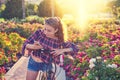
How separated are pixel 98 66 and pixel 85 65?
8.76ft

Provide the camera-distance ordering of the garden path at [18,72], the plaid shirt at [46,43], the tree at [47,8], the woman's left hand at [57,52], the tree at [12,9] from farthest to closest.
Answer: the tree at [47,8]
the tree at [12,9]
the garden path at [18,72]
the plaid shirt at [46,43]
the woman's left hand at [57,52]

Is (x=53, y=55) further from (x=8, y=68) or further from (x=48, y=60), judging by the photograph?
(x=8, y=68)

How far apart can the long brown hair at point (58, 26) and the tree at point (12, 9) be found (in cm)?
2436

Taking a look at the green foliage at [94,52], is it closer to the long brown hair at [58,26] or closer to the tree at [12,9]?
the long brown hair at [58,26]

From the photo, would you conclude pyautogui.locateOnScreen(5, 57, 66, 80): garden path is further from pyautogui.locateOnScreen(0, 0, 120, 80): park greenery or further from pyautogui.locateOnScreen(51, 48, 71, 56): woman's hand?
pyautogui.locateOnScreen(51, 48, 71, 56): woman's hand

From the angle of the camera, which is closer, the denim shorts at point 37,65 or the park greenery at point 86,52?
the denim shorts at point 37,65

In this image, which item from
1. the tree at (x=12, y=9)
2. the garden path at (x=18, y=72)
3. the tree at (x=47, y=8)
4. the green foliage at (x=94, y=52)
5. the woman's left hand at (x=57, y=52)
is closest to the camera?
the woman's left hand at (x=57, y=52)

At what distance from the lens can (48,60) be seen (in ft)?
16.2

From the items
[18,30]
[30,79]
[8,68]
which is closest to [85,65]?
[8,68]

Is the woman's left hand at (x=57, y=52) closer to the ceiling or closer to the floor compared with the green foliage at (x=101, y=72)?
closer to the ceiling

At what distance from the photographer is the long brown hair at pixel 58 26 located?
4797 mm

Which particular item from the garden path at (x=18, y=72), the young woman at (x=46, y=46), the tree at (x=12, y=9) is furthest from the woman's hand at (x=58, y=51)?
the tree at (x=12, y=9)

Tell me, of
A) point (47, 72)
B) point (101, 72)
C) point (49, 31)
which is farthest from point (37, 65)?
point (101, 72)

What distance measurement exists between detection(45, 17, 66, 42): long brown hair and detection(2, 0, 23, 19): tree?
24357 mm
